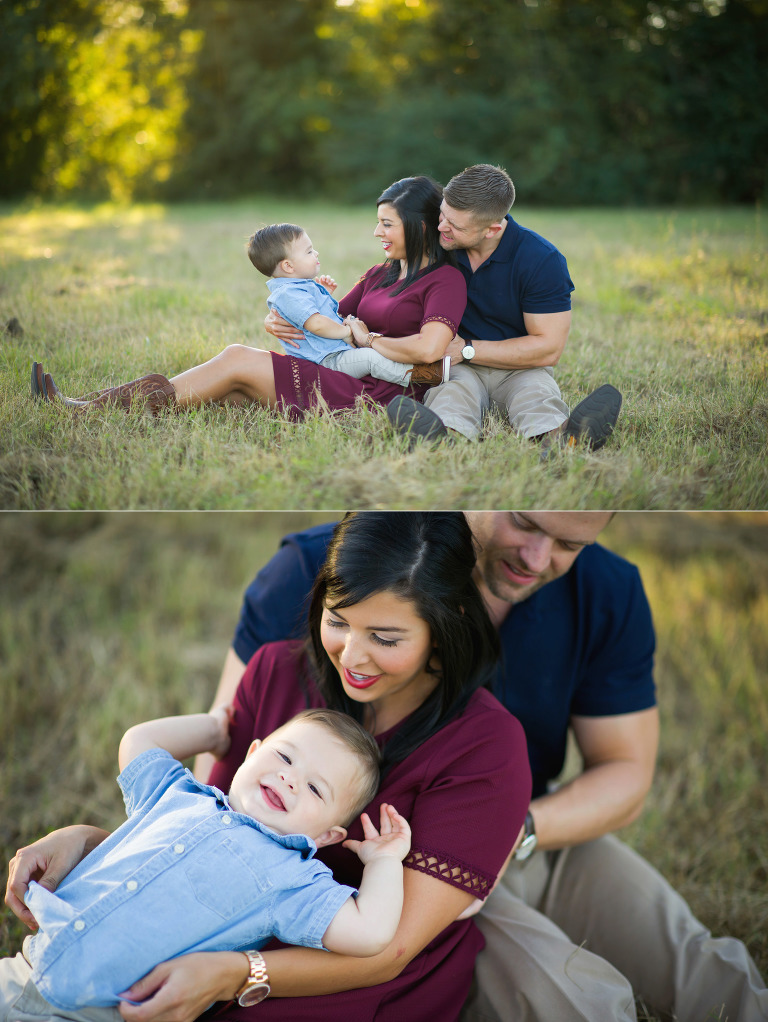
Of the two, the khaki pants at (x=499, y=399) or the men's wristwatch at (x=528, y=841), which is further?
the men's wristwatch at (x=528, y=841)

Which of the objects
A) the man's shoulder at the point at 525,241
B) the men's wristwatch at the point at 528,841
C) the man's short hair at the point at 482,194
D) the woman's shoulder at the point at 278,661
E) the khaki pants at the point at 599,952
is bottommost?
the khaki pants at the point at 599,952

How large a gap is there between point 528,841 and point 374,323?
127cm

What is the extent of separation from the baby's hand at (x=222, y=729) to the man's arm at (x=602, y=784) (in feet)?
2.50

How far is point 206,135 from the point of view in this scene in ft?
6.51

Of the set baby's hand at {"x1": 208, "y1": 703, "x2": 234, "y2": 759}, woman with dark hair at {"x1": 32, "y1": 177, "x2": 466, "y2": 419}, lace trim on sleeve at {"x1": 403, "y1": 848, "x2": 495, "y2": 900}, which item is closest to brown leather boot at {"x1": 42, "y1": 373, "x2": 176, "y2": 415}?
woman with dark hair at {"x1": 32, "y1": 177, "x2": 466, "y2": 419}

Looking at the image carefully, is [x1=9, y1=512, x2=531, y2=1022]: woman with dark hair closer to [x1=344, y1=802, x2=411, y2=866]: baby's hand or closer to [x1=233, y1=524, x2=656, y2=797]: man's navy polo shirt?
[x1=344, y1=802, x2=411, y2=866]: baby's hand

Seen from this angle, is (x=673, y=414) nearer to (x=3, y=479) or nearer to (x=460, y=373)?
(x=460, y=373)

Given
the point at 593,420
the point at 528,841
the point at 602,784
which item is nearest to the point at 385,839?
the point at 528,841

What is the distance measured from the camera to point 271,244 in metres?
1.68

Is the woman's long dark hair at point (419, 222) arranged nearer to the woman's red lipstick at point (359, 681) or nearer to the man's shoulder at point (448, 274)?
the man's shoulder at point (448, 274)

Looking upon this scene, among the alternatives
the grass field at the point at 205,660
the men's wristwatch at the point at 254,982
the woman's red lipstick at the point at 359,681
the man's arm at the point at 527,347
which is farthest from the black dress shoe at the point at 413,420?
the grass field at the point at 205,660

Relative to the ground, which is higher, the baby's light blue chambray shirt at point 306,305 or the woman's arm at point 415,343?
the baby's light blue chambray shirt at point 306,305

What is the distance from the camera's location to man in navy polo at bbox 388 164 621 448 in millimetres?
1606

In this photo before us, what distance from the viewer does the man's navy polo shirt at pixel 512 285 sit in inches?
64.6
